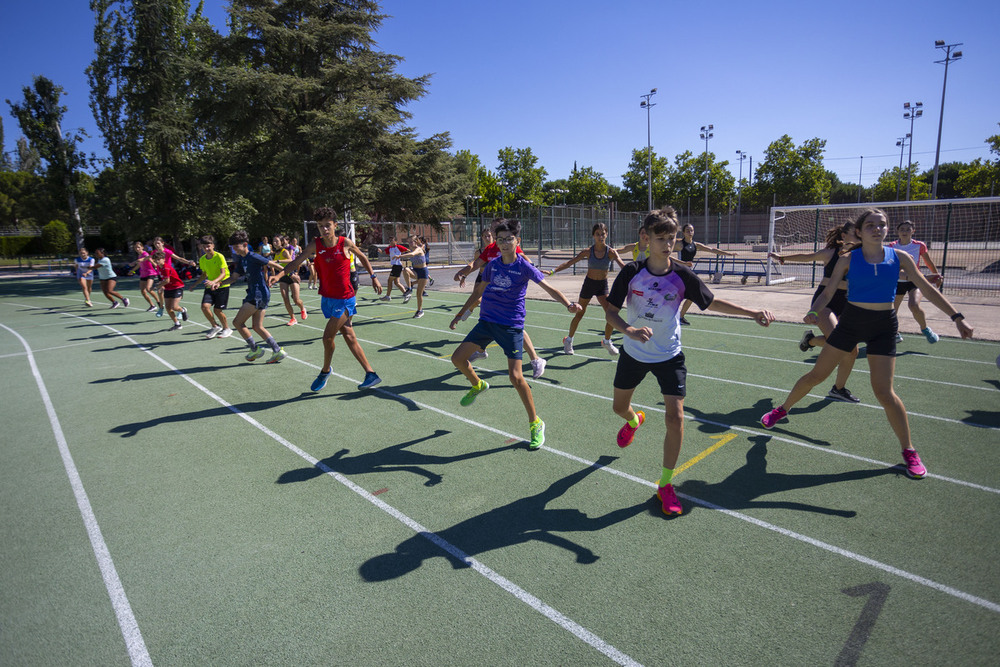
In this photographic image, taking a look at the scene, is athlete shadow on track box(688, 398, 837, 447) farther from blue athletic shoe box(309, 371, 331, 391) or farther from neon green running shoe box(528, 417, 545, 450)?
blue athletic shoe box(309, 371, 331, 391)

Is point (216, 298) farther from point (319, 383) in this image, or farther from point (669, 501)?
point (669, 501)

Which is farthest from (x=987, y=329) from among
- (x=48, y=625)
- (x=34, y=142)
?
(x=34, y=142)

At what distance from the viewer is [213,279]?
10023mm

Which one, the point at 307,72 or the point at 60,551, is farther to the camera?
the point at 307,72

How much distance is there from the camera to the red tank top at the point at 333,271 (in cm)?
689

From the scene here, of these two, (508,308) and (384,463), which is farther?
(508,308)

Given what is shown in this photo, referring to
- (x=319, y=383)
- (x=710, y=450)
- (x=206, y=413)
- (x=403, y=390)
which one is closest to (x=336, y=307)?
(x=319, y=383)

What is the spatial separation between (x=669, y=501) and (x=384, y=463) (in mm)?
2595

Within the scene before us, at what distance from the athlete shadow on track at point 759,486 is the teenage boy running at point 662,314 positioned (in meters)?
0.47

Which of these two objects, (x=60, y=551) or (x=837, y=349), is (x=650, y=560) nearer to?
(x=837, y=349)

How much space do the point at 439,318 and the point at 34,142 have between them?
4088 centimetres

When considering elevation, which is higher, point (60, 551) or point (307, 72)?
point (307, 72)

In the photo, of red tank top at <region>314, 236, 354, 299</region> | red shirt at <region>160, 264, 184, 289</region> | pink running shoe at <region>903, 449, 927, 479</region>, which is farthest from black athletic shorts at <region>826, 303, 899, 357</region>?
red shirt at <region>160, 264, 184, 289</region>

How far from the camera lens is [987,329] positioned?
34.0ft
